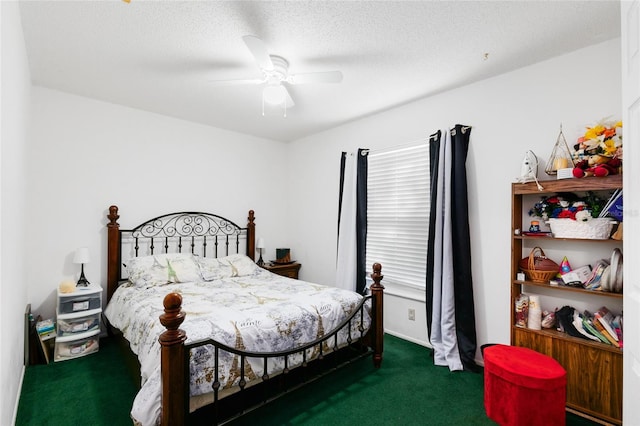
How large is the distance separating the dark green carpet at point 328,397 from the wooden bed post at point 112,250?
0.73 metres

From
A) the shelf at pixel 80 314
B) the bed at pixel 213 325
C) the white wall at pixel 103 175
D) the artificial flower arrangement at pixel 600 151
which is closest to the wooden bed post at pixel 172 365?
the bed at pixel 213 325

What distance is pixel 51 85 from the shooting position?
2963mm

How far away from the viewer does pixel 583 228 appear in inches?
80.9

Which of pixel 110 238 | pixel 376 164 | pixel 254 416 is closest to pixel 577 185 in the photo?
pixel 376 164

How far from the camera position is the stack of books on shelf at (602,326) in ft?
6.40

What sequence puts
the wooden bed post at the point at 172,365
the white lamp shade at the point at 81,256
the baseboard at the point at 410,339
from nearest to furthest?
the wooden bed post at the point at 172,365 < the white lamp shade at the point at 81,256 < the baseboard at the point at 410,339

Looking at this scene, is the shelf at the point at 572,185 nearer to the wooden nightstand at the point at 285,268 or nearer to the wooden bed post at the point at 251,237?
the wooden nightstand at the point at 285,268

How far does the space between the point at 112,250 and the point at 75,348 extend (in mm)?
956

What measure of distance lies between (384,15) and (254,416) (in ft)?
8.89

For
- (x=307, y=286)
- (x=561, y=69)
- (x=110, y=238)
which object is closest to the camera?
(x=561, y=69)

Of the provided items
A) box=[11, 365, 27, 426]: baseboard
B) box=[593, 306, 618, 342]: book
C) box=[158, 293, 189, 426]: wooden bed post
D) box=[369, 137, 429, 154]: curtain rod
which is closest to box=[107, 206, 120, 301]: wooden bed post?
box=[11, 365, 27, 426]: baseboard

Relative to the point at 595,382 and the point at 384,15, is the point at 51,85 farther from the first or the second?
the point at 595,382

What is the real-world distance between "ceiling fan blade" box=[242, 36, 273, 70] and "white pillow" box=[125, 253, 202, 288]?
225cm

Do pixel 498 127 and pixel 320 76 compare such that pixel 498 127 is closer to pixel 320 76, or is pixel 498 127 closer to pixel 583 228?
pixel 583 228
